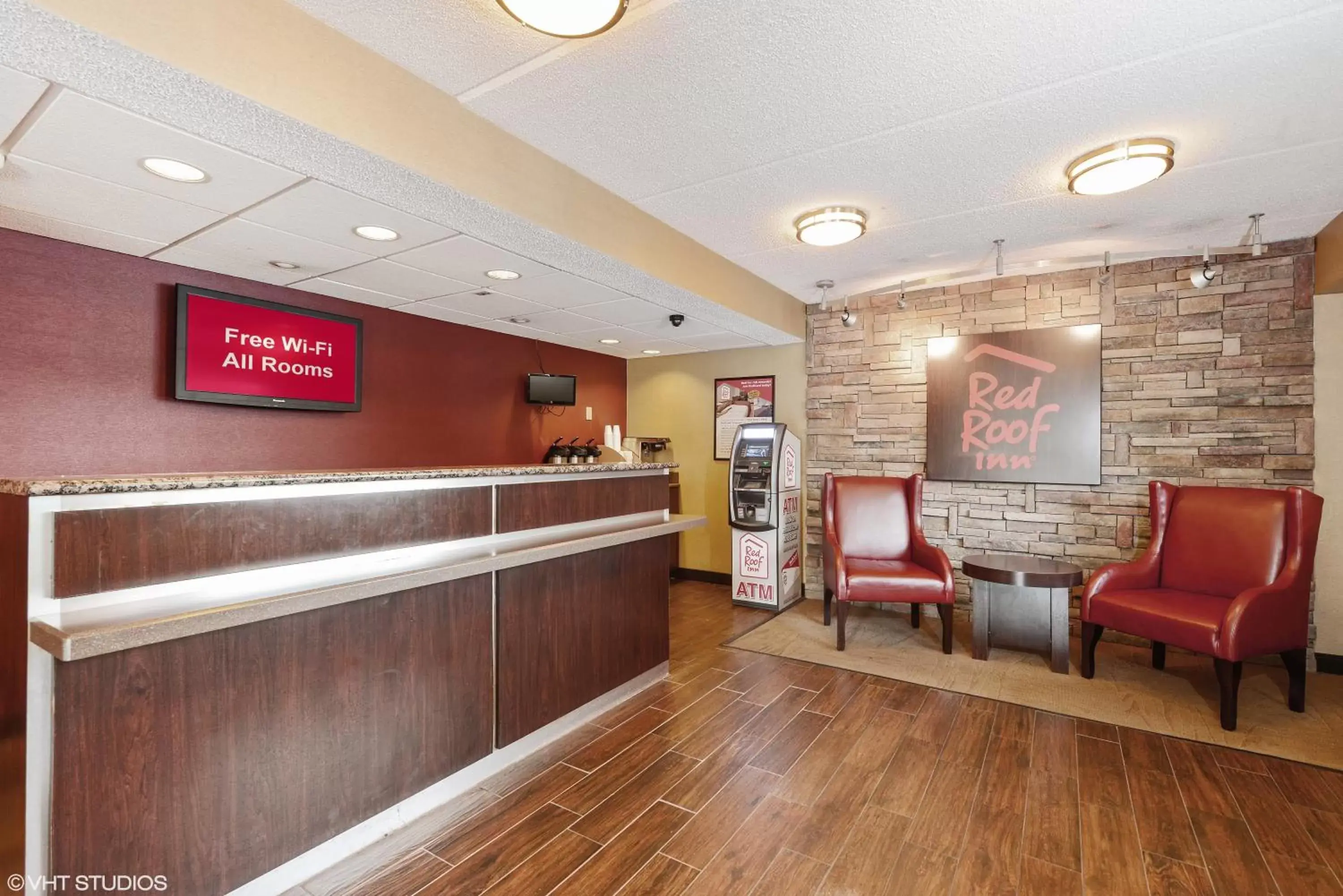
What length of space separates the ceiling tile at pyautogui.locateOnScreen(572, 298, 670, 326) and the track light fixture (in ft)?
11.5

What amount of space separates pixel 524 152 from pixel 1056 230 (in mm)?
3229

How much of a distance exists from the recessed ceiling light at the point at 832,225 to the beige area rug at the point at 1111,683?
2694 millimetres

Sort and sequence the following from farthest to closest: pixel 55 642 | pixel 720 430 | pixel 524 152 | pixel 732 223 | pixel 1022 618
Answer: pixel 720 430 → pixel 1022 618 → pixel 732 223 → pixel 524 152 → pixel 55 642

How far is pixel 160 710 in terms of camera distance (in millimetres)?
1675

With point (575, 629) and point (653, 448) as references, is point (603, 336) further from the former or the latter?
point (575, 629)

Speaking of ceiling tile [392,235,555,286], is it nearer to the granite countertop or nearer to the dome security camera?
the granite countertop

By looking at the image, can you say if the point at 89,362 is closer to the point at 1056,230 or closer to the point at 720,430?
the point at 720,430

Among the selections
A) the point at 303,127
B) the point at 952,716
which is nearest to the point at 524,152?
the point at 303,127

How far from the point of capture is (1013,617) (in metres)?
4.10

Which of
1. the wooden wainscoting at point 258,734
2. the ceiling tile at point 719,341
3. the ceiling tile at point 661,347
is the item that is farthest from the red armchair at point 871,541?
the wooden wainscoting at point 258,734

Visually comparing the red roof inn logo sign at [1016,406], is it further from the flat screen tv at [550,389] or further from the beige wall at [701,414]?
the flat screen tv at [550,389]

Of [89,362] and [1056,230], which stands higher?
[1056,230]

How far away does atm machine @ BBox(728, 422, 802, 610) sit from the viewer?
17.4 feet

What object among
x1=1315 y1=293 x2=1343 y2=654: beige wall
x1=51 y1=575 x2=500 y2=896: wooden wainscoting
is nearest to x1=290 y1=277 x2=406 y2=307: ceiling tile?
x1=51 y1=575 x2=500 y2=896: wooden wainscoting
